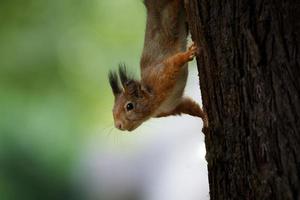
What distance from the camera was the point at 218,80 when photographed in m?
2.33

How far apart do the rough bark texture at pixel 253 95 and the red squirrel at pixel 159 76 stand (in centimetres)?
40

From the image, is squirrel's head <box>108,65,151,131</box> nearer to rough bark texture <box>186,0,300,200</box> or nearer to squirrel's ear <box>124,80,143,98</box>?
A: squirrel's ear <box>124,80,143,98</box>

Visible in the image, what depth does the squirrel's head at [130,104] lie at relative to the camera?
10.2ft

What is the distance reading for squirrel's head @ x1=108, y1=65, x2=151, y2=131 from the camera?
3.11m

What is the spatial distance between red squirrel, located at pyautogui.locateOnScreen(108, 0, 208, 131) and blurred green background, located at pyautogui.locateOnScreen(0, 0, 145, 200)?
2.57 metres

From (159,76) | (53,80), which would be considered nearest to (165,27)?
(159,76)

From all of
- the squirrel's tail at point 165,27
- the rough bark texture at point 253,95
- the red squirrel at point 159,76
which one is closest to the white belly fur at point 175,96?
the red squirrel at point 159,76

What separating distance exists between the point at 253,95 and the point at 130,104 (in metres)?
1.00

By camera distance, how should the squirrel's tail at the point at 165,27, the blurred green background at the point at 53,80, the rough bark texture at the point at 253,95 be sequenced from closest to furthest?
the rough bark texture at the point at 253,95, the squirrel's tail at the point at 165,27, the blurred green background at the point at 53,80

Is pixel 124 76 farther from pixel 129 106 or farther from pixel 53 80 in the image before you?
pixel 53 80

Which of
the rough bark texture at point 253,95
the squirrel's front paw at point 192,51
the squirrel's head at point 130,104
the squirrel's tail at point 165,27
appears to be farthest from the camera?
the squirrel's head at point 130,104

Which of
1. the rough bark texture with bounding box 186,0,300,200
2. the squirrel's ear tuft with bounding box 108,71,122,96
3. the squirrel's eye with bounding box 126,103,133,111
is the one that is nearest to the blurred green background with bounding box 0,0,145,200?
the squirrel's ear tuft with bounding box 108,71,122,96

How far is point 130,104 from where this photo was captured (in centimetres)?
313

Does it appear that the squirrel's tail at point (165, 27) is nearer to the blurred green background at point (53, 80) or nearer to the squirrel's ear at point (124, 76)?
the squirrel's ear at point (124, 76)
